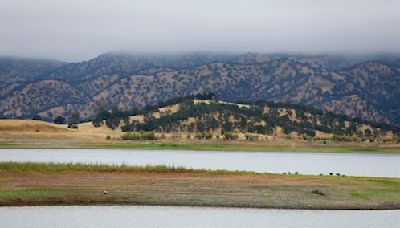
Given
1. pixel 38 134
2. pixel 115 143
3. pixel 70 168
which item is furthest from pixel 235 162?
pixel 38 134

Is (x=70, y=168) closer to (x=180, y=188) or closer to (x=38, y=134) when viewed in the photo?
Result: (x=180, y=188)

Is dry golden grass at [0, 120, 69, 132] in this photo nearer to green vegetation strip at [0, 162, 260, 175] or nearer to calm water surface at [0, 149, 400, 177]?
calm water surface at [0, 149, 400, 177]

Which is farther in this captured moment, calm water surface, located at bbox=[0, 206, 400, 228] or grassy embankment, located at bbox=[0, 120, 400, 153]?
grassy embankment, located at bbox=[0, 120, 400, 153]

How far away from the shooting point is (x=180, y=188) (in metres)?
55.3

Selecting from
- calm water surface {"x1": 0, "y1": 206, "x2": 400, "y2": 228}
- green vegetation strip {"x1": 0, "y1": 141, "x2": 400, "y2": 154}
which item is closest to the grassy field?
calm water surface {"x1": 0, "y1": 206, "x2": 400, "y2": 228}

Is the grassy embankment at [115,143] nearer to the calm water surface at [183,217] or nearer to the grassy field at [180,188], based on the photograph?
the grassy field at [180,188]

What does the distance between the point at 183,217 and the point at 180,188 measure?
32.2 feet

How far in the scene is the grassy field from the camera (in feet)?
168

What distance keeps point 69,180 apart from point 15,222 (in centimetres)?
1516

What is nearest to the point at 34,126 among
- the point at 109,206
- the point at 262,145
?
the point at 262,145

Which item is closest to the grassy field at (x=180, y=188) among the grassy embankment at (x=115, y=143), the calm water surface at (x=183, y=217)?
the calm water surface at (x=183, y=217)

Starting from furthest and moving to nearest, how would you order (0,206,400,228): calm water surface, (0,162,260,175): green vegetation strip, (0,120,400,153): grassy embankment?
1. (0,120,400,153): grassy embankment
2. (0,162,260,175): green vegetation strip
3. (0,206,400,228): calm water surface

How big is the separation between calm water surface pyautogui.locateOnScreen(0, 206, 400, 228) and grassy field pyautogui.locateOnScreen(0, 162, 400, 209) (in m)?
2.03

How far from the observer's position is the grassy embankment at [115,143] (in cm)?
16738
